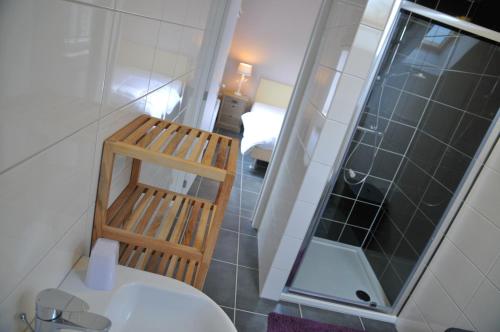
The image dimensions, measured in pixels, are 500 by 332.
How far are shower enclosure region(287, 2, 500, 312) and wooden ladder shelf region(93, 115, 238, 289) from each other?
0.91 meters

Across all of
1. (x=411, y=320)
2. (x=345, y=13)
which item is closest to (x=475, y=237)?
(x=411, y=320)

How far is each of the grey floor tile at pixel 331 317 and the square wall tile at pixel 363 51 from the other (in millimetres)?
1477

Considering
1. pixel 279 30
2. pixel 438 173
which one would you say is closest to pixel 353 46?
pixel 438 173

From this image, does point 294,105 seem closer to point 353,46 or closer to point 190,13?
point 353,46

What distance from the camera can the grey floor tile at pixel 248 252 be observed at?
2.46 meters

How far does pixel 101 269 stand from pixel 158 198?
56 centimetres

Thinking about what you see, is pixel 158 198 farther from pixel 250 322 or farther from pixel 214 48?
pixel 214 48

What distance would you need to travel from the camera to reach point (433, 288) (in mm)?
1995

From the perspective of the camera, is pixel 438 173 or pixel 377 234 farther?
pixel 377 234

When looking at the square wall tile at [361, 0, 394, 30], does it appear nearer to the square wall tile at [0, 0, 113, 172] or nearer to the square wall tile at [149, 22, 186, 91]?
the square wall tile at [149, 22, 186, 91]

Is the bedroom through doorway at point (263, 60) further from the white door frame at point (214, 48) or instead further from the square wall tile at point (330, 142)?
the square wall tile at point (330, 142)

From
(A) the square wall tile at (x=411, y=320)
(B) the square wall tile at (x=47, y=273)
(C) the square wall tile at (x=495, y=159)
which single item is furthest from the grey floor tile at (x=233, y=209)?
(B) the square wall tile at (x=47, y=273)

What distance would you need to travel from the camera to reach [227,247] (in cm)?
256

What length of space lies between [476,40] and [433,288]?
1467 millimetres
